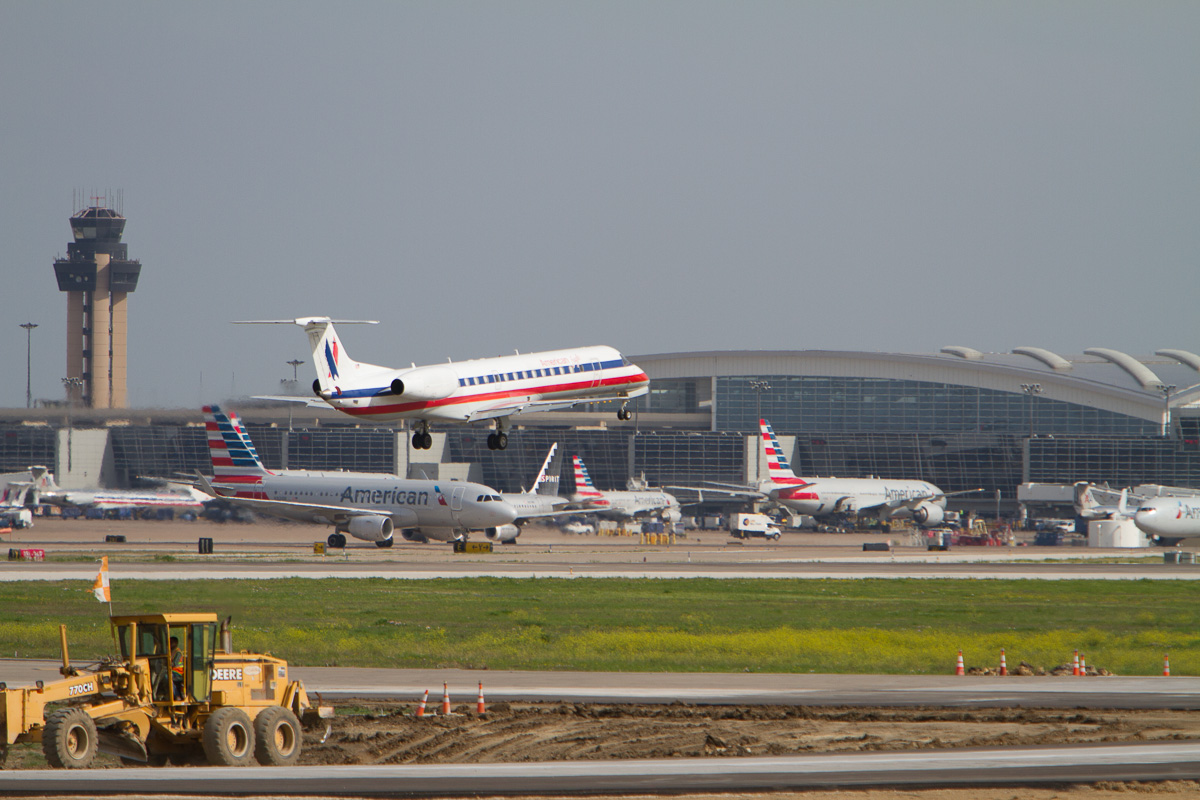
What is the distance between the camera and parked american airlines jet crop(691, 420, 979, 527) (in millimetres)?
130500

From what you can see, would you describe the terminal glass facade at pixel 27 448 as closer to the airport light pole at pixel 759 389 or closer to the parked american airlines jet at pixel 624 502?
the parked american airlines jet at pixel 624 502

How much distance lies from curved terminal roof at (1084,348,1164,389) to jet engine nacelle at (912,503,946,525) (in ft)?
144

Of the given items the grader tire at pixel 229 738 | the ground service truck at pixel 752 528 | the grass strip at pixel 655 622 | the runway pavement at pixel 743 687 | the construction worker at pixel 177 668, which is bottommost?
the ground service truck at pixel 752 528

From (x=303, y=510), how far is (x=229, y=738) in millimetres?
74219

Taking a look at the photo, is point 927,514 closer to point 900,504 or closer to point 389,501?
point 900,504

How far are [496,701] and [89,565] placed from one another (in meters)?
51.1

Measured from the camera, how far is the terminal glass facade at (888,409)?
162 m

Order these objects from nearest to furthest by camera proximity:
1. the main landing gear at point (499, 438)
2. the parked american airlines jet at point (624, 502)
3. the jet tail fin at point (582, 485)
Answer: the main landing gear at point (499, 438) < the parked american airlines jet at point (624, 502) < the jet tail fin at point (582, 485)

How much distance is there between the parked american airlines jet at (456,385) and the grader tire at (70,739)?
21794 mm

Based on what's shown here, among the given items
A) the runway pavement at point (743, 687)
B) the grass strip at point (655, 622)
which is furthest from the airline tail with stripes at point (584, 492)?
the runway pavement at point (743, 687)

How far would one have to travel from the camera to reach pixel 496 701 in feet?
102

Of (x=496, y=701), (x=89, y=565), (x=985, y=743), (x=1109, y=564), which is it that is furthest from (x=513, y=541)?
(x=985, y=743)

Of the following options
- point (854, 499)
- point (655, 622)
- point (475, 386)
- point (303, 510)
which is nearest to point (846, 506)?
point (854, 499)

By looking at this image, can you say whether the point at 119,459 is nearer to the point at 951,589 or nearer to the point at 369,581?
the point at 369,581
